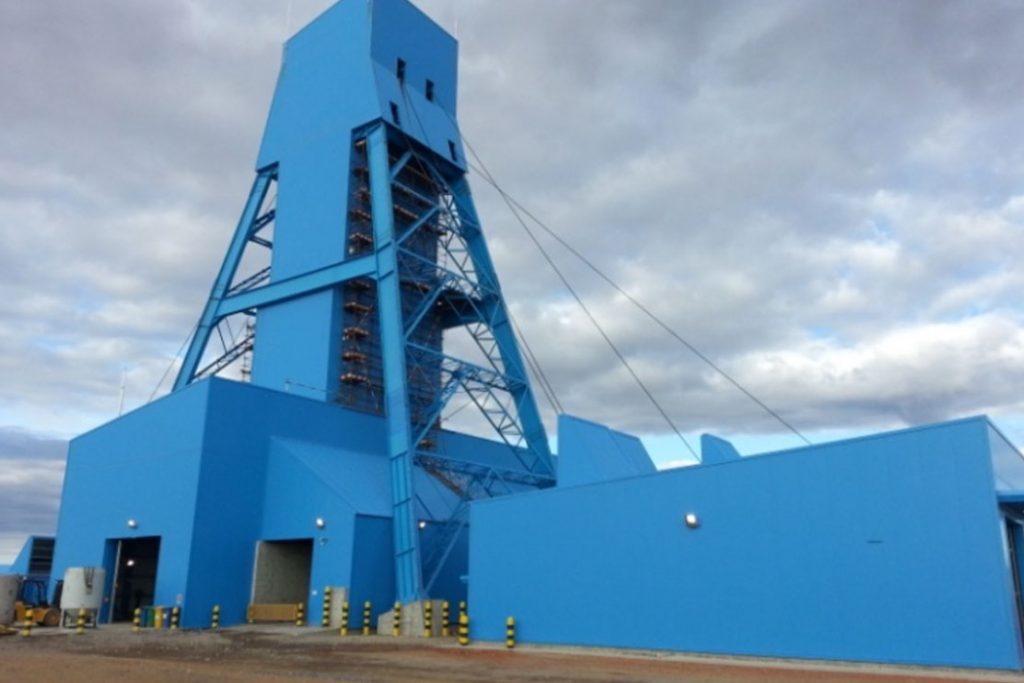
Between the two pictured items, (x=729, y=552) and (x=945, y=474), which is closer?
(x=945, y=474)

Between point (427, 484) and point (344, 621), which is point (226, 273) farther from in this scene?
point (344, 621)

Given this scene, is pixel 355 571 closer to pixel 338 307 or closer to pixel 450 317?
pixel 338 307

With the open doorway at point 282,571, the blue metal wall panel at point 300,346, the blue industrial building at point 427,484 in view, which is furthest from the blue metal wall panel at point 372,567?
the blue metal wall panel at point 300,346

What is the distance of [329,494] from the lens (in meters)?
23.5

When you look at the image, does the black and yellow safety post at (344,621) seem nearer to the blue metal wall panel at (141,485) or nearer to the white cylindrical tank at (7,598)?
the blue metal wall panel at (141,485)

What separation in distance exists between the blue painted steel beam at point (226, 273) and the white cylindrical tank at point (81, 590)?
30.8ft

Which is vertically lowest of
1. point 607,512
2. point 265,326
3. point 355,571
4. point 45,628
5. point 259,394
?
point 45,628

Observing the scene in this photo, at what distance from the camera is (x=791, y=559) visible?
14477 mm

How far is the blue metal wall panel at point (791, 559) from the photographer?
12.7 meters

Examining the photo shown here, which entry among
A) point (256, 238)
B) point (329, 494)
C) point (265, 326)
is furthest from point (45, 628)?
point (256, 238)

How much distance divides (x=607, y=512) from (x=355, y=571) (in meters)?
8.43

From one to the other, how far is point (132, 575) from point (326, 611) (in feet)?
30.8

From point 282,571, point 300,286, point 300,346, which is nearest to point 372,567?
point 282,571

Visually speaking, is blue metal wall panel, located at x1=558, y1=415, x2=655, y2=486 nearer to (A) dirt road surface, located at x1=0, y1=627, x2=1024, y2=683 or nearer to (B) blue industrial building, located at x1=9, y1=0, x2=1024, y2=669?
(B) blue industrial building, located at x1=9, y1=0, x2=1024, y2=669
